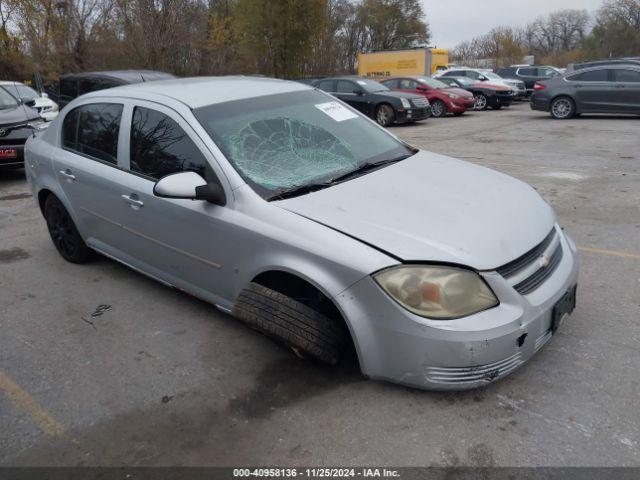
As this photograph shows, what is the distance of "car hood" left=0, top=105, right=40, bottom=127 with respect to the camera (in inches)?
344

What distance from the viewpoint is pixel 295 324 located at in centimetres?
279

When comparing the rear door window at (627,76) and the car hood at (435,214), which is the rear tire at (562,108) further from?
the car hood at (435,214)

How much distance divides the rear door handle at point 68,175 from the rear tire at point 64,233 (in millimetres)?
363

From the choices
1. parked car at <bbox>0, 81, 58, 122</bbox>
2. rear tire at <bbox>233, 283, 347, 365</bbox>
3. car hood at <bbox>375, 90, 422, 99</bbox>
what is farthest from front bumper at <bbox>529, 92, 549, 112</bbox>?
rear tire at <bbox>233, 283, 347, 365</bbox>

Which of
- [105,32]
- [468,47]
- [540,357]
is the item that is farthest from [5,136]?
[468,47]

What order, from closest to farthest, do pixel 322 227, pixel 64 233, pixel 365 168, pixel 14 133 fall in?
pixel 322 227, pixel 365 168, pixel 64 233, pixel 14 133

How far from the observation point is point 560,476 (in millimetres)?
2207

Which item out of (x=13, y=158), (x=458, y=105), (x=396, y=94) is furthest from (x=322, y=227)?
(x=458, y=105)

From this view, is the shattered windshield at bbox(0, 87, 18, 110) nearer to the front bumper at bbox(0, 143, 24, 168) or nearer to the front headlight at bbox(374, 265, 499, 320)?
the front bumper at bbox(0, 143, 24, 168)

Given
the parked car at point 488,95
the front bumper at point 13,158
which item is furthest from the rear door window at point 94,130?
the parked car at point 488,95

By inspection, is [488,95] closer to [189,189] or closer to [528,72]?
[528,72]

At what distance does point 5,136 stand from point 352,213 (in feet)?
25.8

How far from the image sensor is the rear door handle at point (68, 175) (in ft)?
14.2

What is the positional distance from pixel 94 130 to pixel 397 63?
1135 inches
